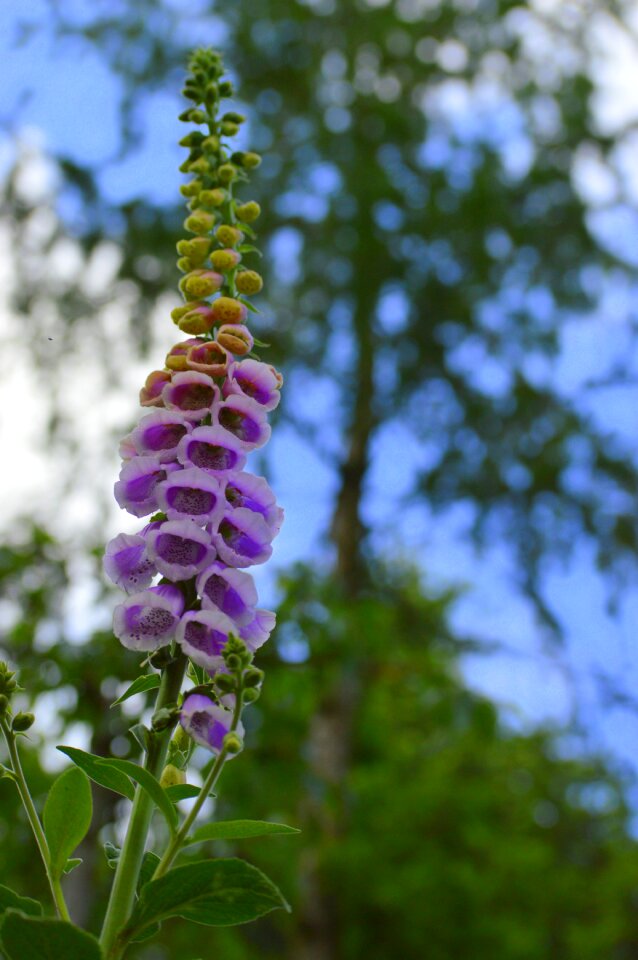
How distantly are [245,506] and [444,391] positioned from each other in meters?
6.64

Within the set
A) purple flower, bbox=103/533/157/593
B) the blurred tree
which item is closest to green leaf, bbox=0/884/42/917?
purple flower, bbox=103/533/157/593

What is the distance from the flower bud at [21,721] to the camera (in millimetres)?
714

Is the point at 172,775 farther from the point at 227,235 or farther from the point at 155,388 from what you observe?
the point at 227,235

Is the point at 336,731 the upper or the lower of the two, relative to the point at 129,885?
upper

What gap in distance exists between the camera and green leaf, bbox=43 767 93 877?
0.72m

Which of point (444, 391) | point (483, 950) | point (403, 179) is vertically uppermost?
point (403, 179)

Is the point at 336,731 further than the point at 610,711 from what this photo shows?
Yes

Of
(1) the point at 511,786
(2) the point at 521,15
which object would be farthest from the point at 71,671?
(1) the point at 511,786

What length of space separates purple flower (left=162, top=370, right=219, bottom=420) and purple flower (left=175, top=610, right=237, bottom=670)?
170 millimetres

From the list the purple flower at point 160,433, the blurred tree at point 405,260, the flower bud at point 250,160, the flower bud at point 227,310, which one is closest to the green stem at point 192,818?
the purple flower at point 160,433

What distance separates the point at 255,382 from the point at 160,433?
93 mm

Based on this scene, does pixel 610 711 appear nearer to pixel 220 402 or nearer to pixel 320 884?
pixel 320 884

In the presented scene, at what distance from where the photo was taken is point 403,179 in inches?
279

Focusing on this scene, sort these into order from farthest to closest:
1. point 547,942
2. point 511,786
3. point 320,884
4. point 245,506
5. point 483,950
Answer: point 511,786, point 547,942, point 483,950, point 320,884, point 245,506
